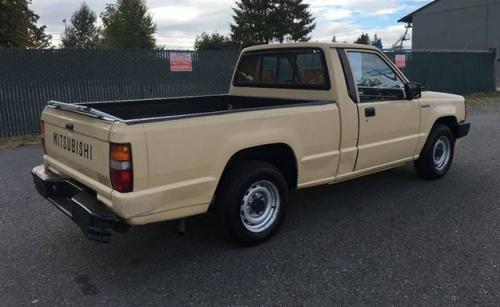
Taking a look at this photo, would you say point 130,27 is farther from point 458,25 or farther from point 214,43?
point 458,25

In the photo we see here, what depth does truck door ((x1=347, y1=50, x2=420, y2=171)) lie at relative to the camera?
4.74 meters

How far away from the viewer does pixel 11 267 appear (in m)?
3.69

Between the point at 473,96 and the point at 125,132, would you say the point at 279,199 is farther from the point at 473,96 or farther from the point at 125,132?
the point at 473,96

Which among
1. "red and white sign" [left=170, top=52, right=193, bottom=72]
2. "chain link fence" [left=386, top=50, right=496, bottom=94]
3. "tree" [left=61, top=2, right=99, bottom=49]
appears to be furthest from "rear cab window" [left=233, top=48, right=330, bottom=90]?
"tree" [left=61, top=2, right=99, bottom=49]

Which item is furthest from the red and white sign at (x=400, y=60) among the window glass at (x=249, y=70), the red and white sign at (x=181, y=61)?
the window glass at (x=249, y=70)

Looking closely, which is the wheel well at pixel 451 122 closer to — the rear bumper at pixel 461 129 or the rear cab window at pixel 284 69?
the rear bumper at pixel 461 129

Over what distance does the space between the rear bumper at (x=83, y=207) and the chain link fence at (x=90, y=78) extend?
663 cm

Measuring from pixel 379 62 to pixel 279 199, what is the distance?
7.03 ft

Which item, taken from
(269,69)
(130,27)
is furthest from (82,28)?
(269,69)

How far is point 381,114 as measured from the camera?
4879 millimetres

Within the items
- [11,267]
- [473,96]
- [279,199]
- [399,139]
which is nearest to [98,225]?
[11,267]

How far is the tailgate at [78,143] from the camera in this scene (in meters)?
3.29

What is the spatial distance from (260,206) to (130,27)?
44.4 meters

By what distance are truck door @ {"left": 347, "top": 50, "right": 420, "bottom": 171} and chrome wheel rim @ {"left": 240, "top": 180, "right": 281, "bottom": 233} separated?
1.13 meters
